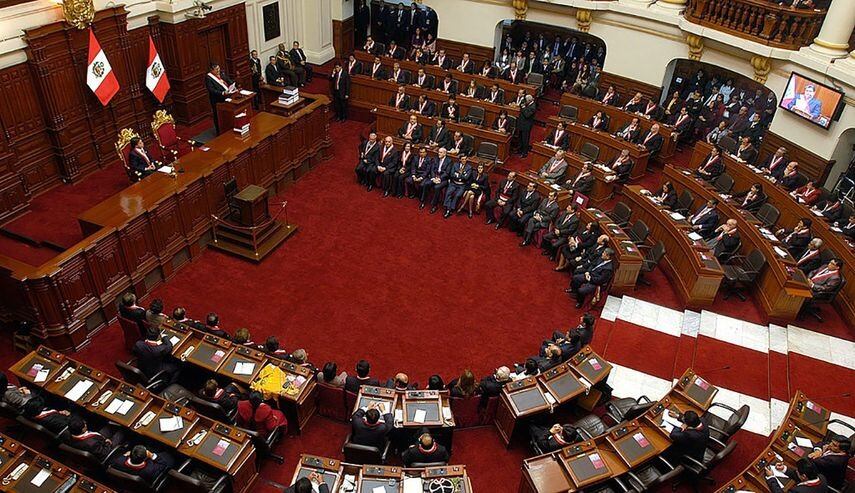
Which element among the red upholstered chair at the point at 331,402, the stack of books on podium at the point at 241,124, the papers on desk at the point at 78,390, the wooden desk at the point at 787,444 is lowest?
the red upholstered chair at the point at 331,402

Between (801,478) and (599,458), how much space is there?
2082 millimetres

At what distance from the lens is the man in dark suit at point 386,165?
13094 mm

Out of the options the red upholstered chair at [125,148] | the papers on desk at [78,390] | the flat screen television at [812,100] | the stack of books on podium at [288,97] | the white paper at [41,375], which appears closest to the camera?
the papers on desk at [78,390]

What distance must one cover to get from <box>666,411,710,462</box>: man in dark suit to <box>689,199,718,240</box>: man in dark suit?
536 centimetres

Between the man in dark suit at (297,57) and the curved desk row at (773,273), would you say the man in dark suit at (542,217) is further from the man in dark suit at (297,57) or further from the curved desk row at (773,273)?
the man in dark suit at (297,57)

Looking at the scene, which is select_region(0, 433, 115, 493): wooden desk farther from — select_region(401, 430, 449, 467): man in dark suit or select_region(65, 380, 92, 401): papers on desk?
select_region(401, 430, 449, 467): man in dark suit

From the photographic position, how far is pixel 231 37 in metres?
15.4

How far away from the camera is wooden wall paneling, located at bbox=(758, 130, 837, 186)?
12594 millimetres

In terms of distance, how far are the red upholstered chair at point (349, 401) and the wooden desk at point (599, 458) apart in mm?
2279

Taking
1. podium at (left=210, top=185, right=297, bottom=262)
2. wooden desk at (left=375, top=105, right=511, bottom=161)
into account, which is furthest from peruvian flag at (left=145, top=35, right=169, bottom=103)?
wooden desk at (left=375, top=105, right=511, bottom=161)

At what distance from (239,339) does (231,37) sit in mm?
10148

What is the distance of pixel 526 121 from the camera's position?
14594mm

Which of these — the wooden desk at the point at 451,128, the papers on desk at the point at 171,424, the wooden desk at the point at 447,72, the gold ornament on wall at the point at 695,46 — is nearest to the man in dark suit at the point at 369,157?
the wooden desk at the point at 451,128

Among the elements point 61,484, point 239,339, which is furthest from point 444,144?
point 61,484
